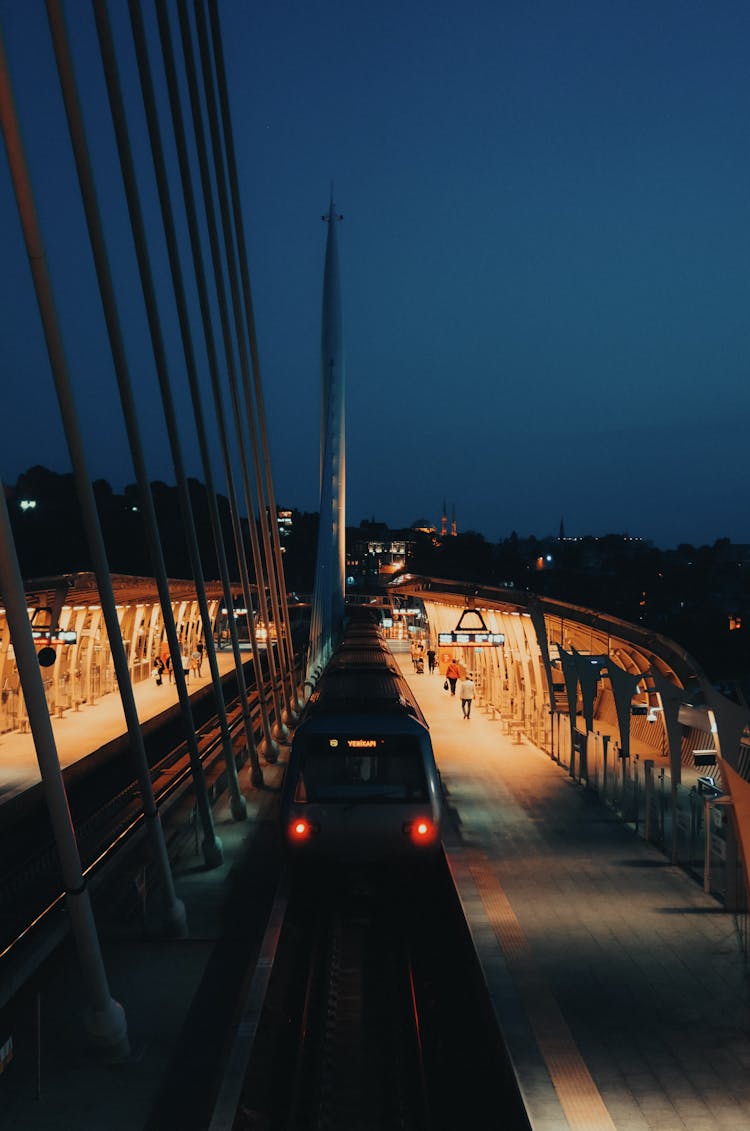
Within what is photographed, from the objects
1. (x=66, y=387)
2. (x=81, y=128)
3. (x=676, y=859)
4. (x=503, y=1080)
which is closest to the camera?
(x=503, y=1080)

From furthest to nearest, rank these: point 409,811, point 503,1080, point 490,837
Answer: point 490,837, point 409,811, point 503,1080

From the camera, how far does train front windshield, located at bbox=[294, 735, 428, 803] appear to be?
1012cm

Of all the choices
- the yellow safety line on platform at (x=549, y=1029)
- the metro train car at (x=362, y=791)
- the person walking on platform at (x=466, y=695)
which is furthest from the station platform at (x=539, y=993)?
the person walking on platform at (x=466, y=695)

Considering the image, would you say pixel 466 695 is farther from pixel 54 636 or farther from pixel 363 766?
pixel 363 766

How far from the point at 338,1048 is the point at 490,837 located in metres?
5.49

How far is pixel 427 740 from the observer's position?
10492mm

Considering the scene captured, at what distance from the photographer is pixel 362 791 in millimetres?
10039

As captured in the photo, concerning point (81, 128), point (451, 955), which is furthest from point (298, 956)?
point (81, 128)

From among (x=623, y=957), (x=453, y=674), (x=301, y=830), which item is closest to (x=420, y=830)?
(x=301, y=830)

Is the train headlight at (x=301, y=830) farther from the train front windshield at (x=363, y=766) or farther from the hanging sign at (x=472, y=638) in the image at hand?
the hanging sign at (x=472, y=638)

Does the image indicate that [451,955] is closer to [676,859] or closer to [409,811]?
[409,811]

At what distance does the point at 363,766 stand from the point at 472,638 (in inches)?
569

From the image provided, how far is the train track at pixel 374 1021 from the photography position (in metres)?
6.28

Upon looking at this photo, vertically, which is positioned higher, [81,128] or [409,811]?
[81,128]
